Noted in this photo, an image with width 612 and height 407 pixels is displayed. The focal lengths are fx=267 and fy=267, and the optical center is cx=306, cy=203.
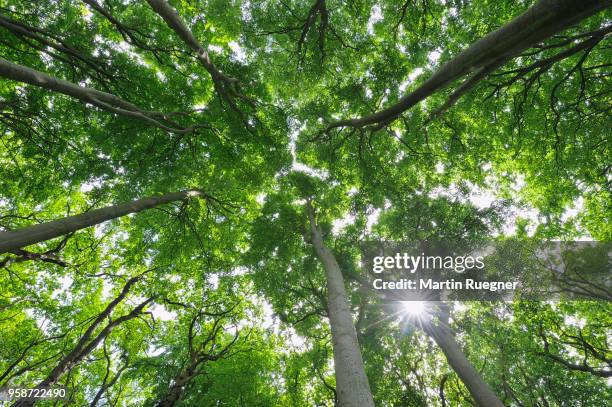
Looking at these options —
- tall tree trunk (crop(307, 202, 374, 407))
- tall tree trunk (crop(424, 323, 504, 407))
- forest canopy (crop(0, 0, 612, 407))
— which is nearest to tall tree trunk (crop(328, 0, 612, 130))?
forest canopy (crop(0, 0, 612, 407))

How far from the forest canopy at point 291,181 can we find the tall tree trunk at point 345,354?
0.05 meters

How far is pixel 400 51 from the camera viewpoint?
8102 mm

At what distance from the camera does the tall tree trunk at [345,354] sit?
13.5 ft

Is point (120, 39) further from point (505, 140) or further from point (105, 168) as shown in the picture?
point (505, 140)

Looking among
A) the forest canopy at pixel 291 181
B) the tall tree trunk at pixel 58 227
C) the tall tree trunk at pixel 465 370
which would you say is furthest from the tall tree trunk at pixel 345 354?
the tall tree trunk at pixel 465 370

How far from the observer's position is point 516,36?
7.51 feet

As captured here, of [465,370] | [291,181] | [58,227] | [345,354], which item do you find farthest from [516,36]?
[465,370]

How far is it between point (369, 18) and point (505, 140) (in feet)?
19.0

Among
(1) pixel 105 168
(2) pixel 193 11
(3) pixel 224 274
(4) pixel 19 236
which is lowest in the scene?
(4) pixel 19 236

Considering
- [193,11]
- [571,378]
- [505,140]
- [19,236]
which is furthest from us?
[571,378]

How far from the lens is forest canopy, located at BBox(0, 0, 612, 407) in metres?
5.77

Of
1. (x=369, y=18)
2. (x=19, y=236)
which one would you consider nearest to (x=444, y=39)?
(x=369, y=18)

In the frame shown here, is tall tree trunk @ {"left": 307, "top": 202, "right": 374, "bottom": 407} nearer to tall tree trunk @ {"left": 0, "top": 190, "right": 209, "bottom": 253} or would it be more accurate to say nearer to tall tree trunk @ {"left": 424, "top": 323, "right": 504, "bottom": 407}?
tall tree trunk @ {"left": 0, "top": 190, "right": 209, "bottom": 253}

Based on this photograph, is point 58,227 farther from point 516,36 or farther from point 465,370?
point 465,370
